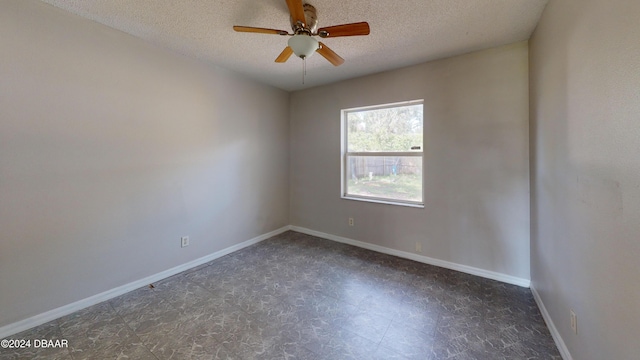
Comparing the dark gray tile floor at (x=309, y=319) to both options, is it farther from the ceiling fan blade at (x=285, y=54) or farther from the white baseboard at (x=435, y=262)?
the ceiling fan blade at (x=285, y=54)

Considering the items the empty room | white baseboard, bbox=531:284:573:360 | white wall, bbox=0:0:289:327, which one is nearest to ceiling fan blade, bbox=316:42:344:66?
the empty room

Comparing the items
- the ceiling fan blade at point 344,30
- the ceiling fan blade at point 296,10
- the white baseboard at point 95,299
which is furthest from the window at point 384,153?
the white baseboard at point 95,299

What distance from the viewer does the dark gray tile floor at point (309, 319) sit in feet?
5.17

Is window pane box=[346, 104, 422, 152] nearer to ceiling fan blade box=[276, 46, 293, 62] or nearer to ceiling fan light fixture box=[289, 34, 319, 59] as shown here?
ceiling fan blade box=[276, 46, 293, 62]

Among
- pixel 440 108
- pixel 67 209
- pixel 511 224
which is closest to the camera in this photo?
pixel 67 209

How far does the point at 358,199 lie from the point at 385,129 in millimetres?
1100

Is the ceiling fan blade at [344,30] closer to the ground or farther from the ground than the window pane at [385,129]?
farther from the ground

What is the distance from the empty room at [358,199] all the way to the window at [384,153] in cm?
4

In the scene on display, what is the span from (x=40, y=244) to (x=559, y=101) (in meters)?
4.05

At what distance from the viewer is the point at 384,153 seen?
10.8 ft


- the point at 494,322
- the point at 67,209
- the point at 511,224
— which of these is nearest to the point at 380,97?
the point at 511,224

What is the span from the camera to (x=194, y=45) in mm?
2459

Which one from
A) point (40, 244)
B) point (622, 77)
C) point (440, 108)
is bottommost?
point (40, 244)

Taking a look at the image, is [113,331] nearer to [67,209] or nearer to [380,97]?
[67,209]
